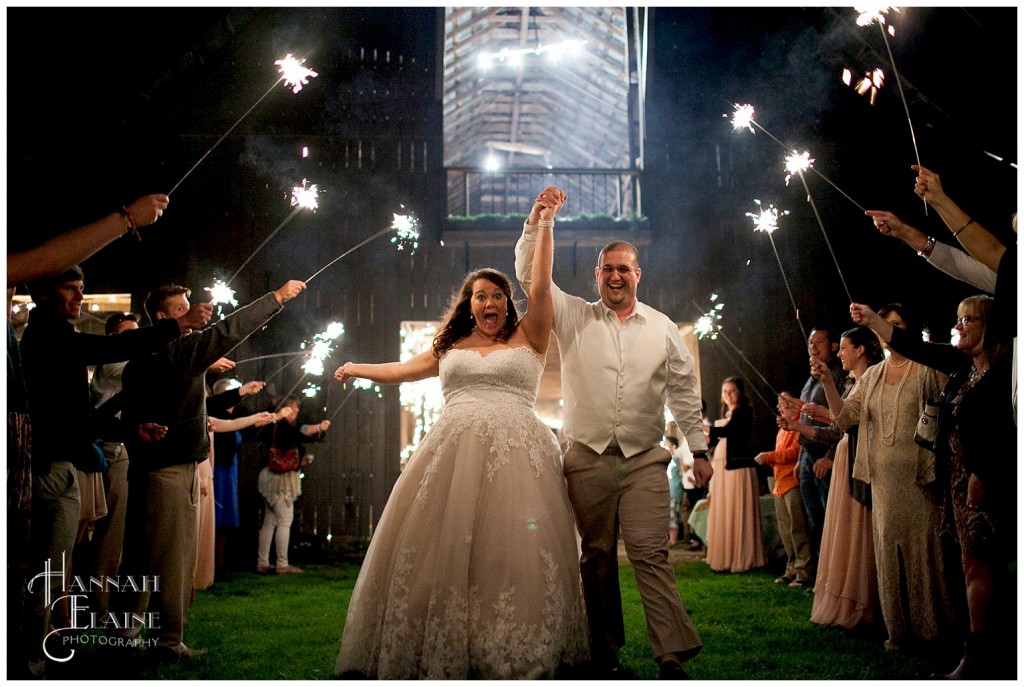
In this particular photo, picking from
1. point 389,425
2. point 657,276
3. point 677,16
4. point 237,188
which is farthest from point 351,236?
point 677,16

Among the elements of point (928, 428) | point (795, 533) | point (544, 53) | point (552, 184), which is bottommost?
point (795, 533)

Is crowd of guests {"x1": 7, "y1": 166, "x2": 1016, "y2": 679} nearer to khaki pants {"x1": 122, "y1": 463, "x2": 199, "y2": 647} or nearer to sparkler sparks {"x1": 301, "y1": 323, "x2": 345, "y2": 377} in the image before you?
khaki pants {"x1": 122, "y1": 463, "x2": 199, "y2": 647}

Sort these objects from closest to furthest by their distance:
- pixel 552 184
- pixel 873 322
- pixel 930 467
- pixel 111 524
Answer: pixel 873 322 < pixel 930 467 < pixel 111 524 < pixel 552 184

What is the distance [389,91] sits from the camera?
39.1 feet

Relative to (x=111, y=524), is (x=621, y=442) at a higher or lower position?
higher

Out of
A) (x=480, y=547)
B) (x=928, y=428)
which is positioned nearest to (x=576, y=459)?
(x=480, y=547)

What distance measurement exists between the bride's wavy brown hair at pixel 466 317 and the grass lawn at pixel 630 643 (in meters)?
1.49

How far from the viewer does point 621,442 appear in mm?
3676

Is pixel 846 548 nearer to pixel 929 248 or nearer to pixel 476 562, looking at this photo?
pixel 929 248

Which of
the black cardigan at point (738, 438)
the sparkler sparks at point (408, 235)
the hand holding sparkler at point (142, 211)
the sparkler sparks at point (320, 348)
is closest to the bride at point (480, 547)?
the hand holding sparkler at point (142, 211)

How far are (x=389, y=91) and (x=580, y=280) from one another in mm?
3764

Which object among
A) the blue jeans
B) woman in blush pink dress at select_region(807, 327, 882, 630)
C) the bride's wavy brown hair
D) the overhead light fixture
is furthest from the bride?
the overhead light fixture

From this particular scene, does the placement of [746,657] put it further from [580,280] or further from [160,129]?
[160,129]

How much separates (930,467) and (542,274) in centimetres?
200
